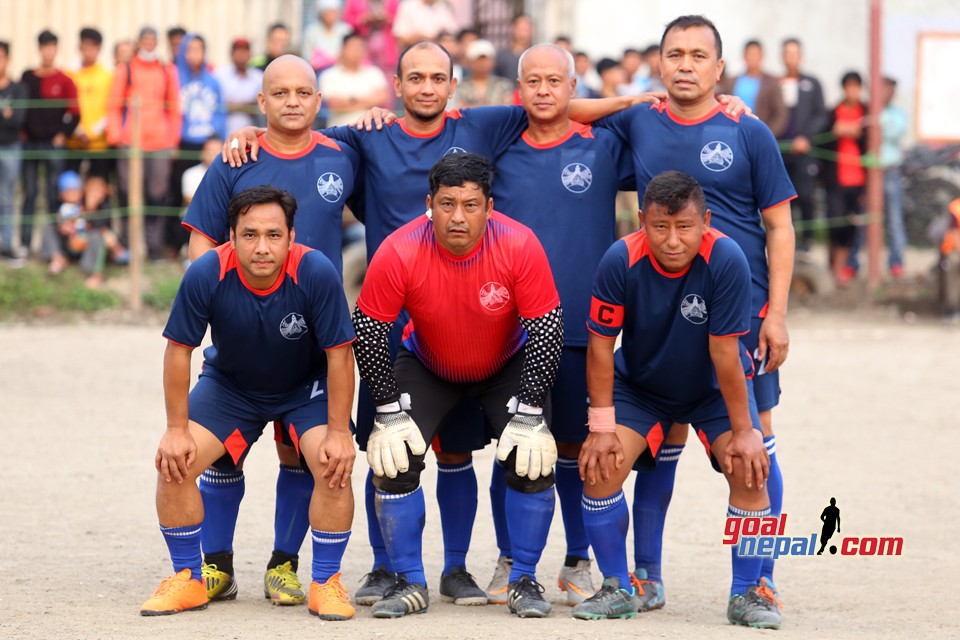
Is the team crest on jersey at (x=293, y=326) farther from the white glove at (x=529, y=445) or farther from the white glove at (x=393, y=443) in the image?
the white glove at (x=529, y=445)

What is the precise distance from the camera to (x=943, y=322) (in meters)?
14.0

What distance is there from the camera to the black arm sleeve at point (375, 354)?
18.8 ft

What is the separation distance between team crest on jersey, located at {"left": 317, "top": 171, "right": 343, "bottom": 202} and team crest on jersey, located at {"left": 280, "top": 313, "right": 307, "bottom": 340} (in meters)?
0.62

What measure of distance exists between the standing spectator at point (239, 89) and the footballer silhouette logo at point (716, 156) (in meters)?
8.73

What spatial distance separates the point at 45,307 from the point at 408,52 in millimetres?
8294

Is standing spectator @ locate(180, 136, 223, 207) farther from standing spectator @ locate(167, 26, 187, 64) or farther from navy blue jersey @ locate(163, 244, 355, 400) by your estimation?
navy blue jersey @ locate(163, 244, 355, 400)

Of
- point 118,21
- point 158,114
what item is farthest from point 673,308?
point 118,21

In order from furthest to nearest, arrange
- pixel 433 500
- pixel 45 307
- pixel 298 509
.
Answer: pixel 45 307 → pixel 433 500 → pixel 298 509

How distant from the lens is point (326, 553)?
18.9 feet

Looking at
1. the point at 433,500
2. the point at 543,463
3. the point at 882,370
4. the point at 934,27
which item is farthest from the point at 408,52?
the point at 934,27

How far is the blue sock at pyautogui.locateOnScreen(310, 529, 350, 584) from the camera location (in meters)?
5.78

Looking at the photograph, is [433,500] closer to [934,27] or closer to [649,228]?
[649,228]

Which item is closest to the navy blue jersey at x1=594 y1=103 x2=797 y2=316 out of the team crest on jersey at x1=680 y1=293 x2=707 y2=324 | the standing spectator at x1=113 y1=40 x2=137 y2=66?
the team crest on jersey at x1=680 y1=293 x2=707 y2=324

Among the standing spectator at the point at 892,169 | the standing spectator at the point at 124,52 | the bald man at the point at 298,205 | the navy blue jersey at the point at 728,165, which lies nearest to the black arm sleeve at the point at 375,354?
the bald man at the point at 298,205
